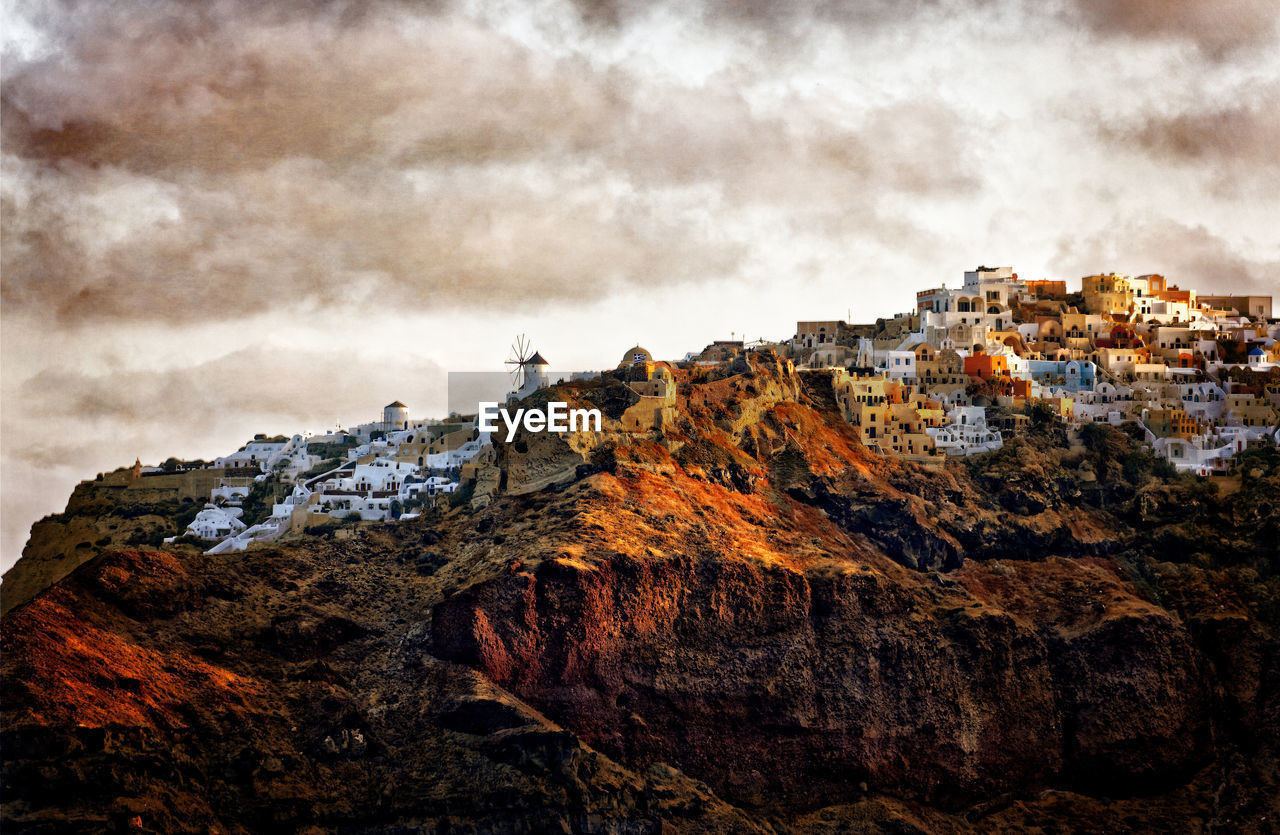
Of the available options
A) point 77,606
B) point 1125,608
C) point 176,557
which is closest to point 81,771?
point 77,606

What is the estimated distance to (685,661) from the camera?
7519 centimetres

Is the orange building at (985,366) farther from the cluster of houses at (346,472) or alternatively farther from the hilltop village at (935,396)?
the cluster of houses at (346,472)

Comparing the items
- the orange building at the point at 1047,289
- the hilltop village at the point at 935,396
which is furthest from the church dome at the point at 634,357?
the orange building at the point at 1047,289

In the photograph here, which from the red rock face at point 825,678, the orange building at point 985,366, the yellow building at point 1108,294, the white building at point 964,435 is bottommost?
the red rock face at point 825,678

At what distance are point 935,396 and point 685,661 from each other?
2918cm

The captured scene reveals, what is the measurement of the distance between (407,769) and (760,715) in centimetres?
1388

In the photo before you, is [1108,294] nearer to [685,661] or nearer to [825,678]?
[825,678]

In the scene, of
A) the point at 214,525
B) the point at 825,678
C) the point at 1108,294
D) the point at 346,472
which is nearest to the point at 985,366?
the point at 1108,294

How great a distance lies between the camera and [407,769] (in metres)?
68.8

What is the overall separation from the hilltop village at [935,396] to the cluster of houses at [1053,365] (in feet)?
0.31

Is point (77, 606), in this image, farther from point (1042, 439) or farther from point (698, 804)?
point (1042, 439)

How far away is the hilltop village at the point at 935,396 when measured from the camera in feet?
298

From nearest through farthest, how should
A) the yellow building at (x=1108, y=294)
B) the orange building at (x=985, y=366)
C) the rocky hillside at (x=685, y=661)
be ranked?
the rocky hillside at (x=685, y=661)
the orange building at (x=985, y=366)
the yellow building at (x=1108, y=294)

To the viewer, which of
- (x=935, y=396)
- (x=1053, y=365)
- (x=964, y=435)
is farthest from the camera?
(x=1053, y=365)
